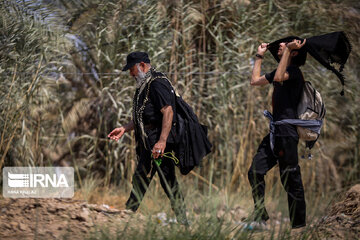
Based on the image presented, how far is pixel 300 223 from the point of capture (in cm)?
396

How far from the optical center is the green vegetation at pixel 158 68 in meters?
6.09

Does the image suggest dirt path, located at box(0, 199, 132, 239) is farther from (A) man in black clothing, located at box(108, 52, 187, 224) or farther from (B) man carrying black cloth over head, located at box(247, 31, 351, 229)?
(B) man carrying black cloth over head, located at box(247, 31, 351, 229)

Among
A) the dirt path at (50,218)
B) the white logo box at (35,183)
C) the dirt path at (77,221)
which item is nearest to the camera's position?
the dirt path at (77,221)

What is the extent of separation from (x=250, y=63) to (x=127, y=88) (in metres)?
1.71

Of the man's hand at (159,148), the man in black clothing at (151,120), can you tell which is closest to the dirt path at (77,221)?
the man in black clothing at (151,120)

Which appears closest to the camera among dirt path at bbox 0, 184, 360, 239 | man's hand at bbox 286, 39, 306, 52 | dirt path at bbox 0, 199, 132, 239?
dirt path at bbox 0, 184, 360, 239

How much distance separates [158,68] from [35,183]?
85.0 inches

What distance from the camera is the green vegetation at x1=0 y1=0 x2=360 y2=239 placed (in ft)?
20.0

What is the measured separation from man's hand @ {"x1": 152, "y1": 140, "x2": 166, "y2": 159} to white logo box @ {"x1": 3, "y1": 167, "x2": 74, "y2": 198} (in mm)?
1971

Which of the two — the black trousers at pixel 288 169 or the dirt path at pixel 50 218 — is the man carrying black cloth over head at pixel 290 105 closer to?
the black trousers at pixel 288 169

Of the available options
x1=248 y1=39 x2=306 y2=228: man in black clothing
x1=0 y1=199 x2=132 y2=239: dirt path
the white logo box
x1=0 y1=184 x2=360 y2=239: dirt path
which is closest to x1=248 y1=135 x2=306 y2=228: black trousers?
x1=248 y1=39 x2=306 y2=228: man in black clothing

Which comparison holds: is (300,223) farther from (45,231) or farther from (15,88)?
(15,88)

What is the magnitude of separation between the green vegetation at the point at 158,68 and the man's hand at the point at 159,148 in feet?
7.69

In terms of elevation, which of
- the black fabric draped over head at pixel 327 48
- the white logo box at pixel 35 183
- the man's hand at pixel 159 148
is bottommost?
the white logo box at pixel 35 183
